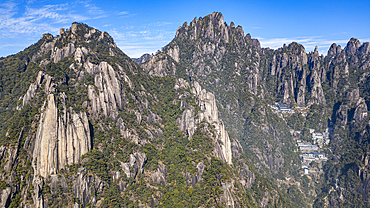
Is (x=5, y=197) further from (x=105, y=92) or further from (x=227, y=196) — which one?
(x=227, y=196)

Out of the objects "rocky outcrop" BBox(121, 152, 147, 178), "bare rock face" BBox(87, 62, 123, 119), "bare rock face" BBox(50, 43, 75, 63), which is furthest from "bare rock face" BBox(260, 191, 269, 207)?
"bare rock face" BBox(50, 43, 75, 63)

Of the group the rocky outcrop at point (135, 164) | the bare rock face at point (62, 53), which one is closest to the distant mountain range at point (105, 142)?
the rocky outcrop at point (135, 164)

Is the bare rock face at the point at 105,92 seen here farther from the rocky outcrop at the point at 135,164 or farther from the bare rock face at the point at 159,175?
the bare rock face at the point at 159,175

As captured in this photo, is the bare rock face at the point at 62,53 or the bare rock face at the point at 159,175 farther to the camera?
the bare rock face at the point at 62,53

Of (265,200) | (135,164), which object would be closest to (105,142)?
(135,164)

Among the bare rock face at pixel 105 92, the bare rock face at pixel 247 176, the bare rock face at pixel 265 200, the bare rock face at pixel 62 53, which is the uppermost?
the bare rock face at pixel 62 53

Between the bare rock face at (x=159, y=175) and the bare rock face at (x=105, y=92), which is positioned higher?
the bare rock face at (x=105, y=92)
